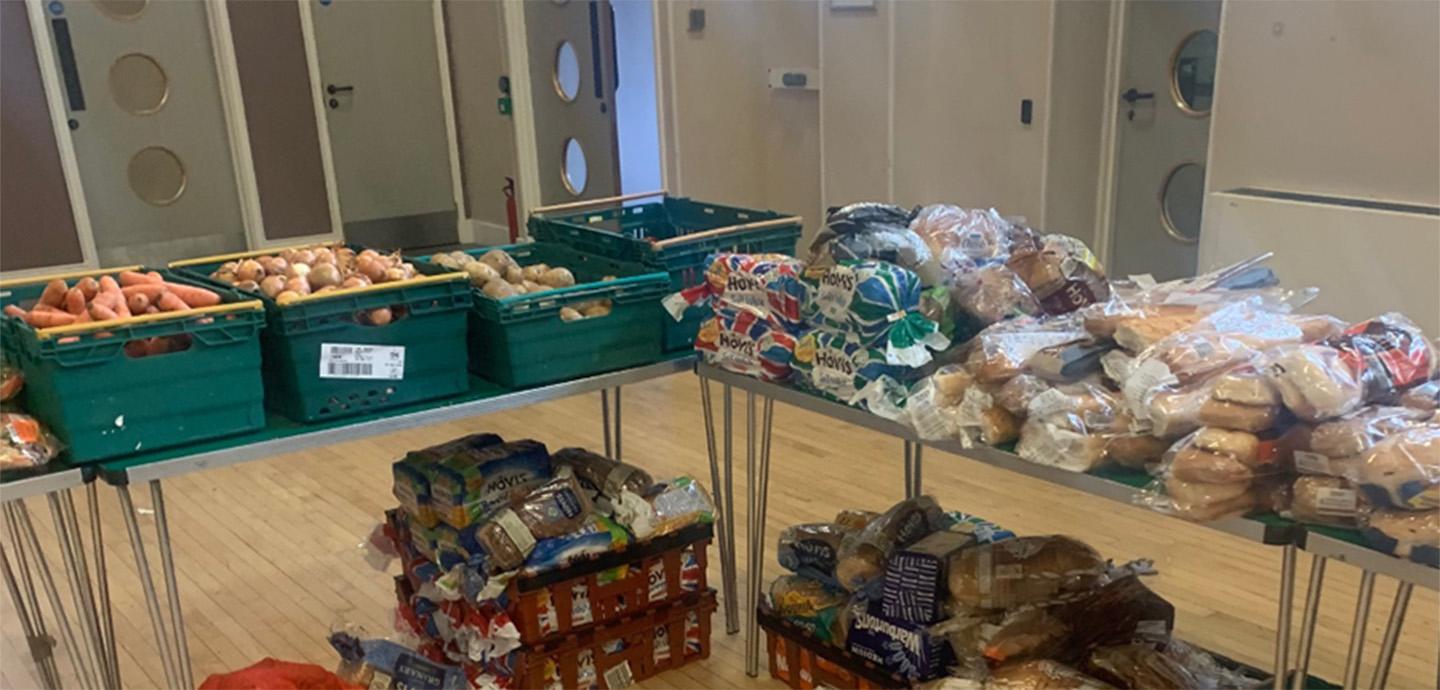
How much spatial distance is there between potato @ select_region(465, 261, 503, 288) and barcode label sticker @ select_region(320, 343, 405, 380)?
0.93 ft

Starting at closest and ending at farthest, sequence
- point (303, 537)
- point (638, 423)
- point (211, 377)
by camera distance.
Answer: point (211, 377)
point (303, 537)
point (638, 423)

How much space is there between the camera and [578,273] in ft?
8.48

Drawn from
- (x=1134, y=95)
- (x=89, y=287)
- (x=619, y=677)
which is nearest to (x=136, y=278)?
(x=89, y=287)

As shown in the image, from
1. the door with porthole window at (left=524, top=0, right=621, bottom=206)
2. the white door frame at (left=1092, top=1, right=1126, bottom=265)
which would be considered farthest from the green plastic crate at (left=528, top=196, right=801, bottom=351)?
the door with porthole window at (left=524, top=0, right=621, bottom=206)

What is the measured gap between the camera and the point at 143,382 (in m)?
1.84

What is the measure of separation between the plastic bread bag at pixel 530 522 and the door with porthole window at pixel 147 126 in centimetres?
512

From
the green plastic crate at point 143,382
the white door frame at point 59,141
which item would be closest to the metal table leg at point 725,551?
the green plastic crate at point 143,382

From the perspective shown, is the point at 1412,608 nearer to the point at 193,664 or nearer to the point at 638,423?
the point at 638,423

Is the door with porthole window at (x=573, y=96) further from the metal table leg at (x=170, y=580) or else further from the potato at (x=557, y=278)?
the metal table leg at (x=170, y=580)

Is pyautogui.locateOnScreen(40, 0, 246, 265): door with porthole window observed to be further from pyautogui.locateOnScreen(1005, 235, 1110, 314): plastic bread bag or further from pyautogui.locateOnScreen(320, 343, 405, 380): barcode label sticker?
pyautogui.locateOnScreen(1005, 235, 1110, 314): plastic bread bag

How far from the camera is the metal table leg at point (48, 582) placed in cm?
228

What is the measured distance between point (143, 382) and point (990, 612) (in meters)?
1.53

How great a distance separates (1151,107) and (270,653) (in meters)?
3.70

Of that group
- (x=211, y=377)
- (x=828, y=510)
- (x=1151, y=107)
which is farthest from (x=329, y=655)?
(x=1151, y=107)
